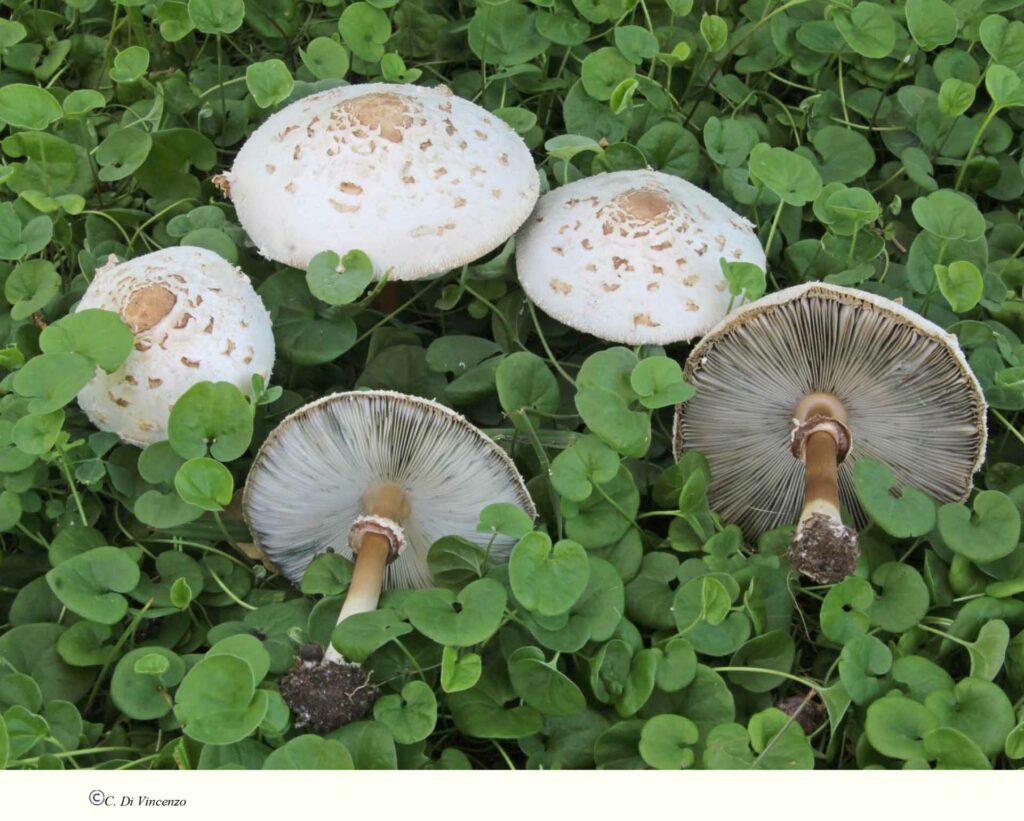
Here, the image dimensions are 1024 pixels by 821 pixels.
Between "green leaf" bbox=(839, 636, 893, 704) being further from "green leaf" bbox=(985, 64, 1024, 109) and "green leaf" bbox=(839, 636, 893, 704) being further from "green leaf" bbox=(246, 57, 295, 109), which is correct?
"green leaf" bbox=(246, 57, 295, 109)

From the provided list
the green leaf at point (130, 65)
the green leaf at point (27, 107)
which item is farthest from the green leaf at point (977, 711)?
the green leaf at point (130, 65)

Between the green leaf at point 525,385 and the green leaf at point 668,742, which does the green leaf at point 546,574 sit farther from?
the green leaf at point 525,385

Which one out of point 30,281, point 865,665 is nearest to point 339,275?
point 30,281

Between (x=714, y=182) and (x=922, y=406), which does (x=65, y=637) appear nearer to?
(x=922, y=406)

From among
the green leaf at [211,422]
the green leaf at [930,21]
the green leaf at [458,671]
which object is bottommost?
the green leaf at [458,671]

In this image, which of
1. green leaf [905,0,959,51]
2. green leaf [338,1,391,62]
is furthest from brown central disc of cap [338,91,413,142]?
green leaf [905,0,959,51]
